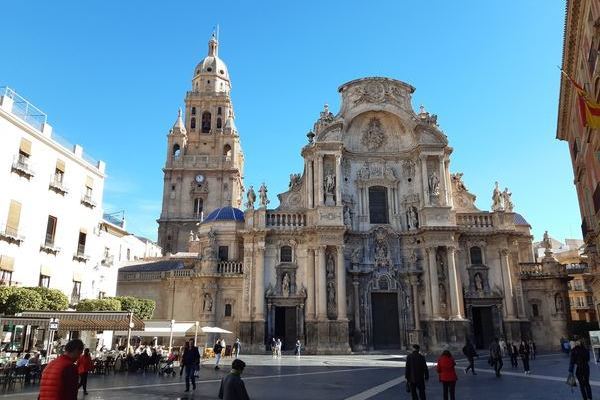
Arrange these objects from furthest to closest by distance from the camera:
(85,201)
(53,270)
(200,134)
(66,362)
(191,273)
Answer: (200,134) → (191,273) → (85,201) → (53,270) → (66,362)

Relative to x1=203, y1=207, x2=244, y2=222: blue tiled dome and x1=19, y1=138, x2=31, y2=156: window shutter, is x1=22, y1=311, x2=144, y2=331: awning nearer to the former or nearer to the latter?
x1=19, y1=138, x2=31, y2=156: window shutter

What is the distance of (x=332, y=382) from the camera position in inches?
672

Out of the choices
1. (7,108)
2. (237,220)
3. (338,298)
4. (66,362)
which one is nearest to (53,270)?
(7,108)

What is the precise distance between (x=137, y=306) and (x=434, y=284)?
65.9ft

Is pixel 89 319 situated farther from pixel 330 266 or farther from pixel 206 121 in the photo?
pixel 206 121

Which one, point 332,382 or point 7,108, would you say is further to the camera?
point 7,108

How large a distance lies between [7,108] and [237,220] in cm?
1870

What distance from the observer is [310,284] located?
33781 mm

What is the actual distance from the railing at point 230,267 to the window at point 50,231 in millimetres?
12980

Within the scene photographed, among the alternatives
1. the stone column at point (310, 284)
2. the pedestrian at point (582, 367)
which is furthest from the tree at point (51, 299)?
the pedestrian at point (582, 367)

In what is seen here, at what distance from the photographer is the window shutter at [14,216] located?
22592 mm

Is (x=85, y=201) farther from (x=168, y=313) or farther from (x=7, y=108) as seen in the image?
(x=168, y=313)

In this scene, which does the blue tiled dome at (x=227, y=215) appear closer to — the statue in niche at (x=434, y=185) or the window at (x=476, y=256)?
the statue in niche at (x=434, y=185)

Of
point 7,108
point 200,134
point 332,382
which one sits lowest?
point 332,382
